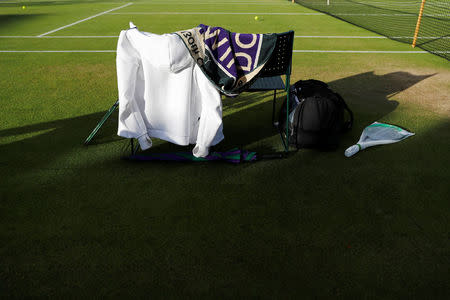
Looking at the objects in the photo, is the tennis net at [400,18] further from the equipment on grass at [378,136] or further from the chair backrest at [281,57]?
the chair backrest at [281,57]

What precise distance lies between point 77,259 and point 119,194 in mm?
767

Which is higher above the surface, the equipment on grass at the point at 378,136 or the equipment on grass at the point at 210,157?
the equipment on grass at the point at 378,136

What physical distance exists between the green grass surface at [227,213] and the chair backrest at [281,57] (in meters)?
0.91

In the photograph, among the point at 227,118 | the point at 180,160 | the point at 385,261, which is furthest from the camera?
the point at 227,118

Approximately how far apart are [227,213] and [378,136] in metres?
2.16

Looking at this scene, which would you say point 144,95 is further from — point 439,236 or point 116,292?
point 439,236

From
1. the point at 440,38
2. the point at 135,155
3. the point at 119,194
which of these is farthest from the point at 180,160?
the point at 440,38

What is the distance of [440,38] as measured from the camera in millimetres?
9250

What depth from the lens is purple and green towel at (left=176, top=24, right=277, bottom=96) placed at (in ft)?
9.83

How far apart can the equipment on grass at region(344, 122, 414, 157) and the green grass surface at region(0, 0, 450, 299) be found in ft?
0.38

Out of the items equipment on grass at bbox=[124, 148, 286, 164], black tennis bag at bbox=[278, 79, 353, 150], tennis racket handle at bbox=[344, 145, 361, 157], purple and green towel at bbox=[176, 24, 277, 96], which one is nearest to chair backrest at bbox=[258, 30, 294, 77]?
purple and green towel at bbox=[176, 24, 277, 96]

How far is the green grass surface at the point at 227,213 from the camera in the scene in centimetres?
228

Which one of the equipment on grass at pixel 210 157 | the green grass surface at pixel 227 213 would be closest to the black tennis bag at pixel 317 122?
the green grass surface at pixel 227 213

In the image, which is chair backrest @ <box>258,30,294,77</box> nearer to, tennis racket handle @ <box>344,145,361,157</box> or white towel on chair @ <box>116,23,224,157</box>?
white towel on chair @ <box>116,23,224,157</box>
